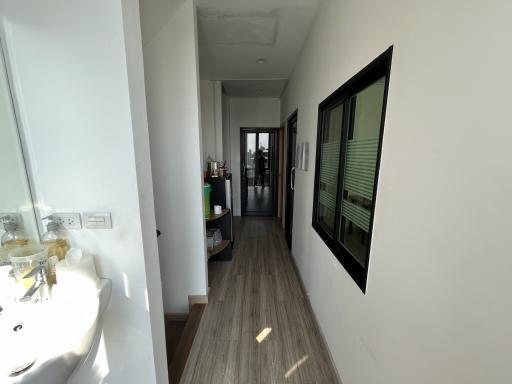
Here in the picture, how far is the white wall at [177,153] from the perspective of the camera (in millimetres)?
1867

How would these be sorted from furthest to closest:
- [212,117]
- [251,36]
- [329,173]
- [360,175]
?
[212,117] < [251,36] < [329,173] < [360,175]

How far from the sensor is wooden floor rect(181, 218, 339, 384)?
1.57 meters

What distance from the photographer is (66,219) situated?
3.31ft

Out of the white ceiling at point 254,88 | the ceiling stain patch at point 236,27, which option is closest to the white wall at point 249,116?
the white ceiling at point 254,88

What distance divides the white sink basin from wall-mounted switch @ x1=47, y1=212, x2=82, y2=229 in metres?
0.29

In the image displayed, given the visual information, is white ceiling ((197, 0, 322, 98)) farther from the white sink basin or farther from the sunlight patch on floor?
the sunlight patch on floor

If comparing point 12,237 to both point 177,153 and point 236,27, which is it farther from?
point 236,27

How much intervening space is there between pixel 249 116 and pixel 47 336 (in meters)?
4.94

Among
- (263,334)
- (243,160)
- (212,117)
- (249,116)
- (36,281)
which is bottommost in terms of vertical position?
(263,334)

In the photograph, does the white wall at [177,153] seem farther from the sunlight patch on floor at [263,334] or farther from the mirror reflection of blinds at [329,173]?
the mirror reflection of blinds at [329,173]

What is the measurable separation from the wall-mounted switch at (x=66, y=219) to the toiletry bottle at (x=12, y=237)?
5.7 inches

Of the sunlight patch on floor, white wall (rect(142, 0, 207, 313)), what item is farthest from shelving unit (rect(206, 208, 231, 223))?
the sunlight patch on floor

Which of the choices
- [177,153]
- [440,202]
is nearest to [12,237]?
[177,153]

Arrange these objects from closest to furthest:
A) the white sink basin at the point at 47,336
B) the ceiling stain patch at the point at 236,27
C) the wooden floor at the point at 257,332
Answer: the white sink basin at the point at 47,336, the wooden floor at the point at 257,332, the ceiling stain patch at the point at 236,27
